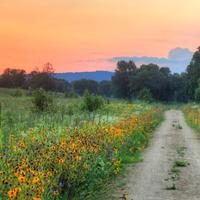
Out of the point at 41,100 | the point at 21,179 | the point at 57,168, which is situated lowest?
the point at 57,168

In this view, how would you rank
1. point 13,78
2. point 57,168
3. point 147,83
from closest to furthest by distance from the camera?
point 57,168, point 147,83, point 13,78

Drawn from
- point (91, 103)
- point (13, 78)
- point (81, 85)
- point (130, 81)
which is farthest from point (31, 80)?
point (91, 103)

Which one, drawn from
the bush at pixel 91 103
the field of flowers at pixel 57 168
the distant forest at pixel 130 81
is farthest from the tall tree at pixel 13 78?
the field of flowers at pixel 57 168

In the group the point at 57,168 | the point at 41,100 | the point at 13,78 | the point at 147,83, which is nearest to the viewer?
the point at 57,168

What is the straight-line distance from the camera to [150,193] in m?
8.83

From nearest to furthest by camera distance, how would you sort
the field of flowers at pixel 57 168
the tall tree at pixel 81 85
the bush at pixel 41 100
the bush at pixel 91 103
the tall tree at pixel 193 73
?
the field of flowers at pixel 57 168 → the bush at pixel 41 100 → the bush at pixel 91 103 → the tall tree at pixel 193 73 → the tall tree at pixel 81 85

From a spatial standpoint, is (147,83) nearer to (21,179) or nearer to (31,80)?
(31,80)

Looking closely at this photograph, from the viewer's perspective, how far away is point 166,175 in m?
10.9

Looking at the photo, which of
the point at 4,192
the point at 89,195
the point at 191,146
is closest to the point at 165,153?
the point at 191,146

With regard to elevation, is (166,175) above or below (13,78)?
below

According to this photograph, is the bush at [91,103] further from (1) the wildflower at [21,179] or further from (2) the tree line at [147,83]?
(2) the tree line at [147,83]

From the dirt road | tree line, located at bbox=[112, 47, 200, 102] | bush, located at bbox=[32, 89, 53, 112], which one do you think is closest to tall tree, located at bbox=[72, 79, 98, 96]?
tree line, located at bbox=[112, 47, 200, 102]

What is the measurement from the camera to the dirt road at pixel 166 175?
28.9 ft

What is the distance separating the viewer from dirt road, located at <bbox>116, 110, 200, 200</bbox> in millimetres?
8812
